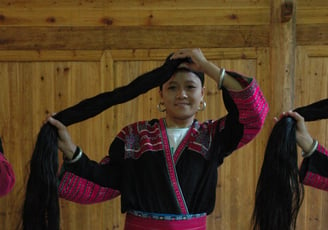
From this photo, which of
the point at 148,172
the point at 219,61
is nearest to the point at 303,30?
the point at 219,61

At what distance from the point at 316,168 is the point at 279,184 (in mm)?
186

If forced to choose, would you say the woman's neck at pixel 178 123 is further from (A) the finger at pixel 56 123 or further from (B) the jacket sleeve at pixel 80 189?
(A) the finger at pixel 56 123

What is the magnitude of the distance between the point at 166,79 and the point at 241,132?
0.29m

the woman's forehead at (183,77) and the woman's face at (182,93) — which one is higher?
the woman's forehead at (183,77)

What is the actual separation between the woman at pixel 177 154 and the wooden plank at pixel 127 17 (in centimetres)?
88

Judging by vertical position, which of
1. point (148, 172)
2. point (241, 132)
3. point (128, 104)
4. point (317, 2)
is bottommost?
point (148, 172)

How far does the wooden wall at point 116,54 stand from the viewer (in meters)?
1.95

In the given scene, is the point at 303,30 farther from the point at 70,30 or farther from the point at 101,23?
the point at 70,30

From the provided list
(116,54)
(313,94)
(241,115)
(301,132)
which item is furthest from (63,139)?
(313,94)

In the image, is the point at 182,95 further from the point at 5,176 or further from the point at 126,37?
the point at 126,37

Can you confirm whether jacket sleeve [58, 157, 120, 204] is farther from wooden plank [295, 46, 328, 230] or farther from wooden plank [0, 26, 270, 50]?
wooden plank [295, 46, 328, 230]

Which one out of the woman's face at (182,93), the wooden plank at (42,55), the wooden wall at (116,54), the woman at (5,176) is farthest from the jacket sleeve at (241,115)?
the wooden plank at (42,55)

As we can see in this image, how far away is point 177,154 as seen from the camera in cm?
116

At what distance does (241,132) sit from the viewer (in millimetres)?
1134
